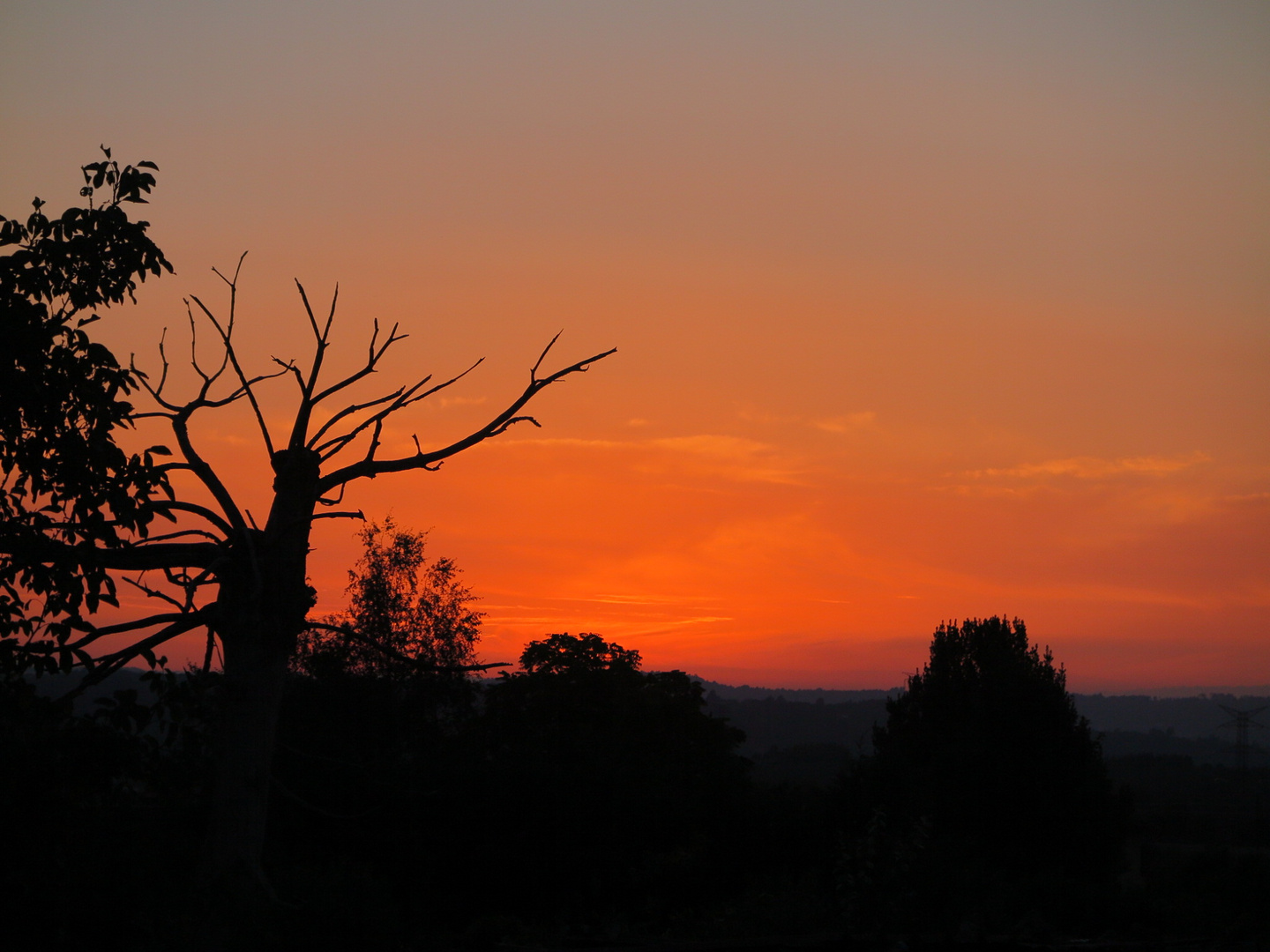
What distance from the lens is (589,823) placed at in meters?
26.5

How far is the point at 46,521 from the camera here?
5820 mm

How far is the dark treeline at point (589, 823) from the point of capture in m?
6.18

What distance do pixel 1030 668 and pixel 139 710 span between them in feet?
143

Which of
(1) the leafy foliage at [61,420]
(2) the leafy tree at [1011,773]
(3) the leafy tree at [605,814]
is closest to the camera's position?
(1) the leafy foliage at [61,420]

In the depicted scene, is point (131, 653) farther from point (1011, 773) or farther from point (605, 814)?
point (1011, 773)

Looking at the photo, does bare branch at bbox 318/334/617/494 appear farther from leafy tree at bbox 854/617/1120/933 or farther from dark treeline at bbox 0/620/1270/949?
leafy tree at bbox 854/617/1120/933

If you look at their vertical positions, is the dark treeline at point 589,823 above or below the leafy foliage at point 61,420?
below

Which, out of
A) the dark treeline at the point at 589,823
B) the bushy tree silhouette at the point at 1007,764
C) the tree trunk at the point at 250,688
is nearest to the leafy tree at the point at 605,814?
the dark treeline at the point at 589,823

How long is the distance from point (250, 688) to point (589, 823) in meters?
20.3

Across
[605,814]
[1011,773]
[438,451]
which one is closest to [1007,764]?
[1011,773]

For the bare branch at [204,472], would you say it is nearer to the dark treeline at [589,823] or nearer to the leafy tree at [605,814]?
the dark treeline at [589,823]

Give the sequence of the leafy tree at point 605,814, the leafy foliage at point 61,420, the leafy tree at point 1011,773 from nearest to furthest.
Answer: the leafy foliage at point 61,420
the leafy tree at point 605,814
the leafy tree at point 1011,773

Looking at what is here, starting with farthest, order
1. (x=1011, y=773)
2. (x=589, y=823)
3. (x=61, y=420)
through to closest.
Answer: (x=1011, y=773) < (x=589, y=823) < (x=61, y=420)

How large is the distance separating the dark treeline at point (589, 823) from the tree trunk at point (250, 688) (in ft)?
0.76
